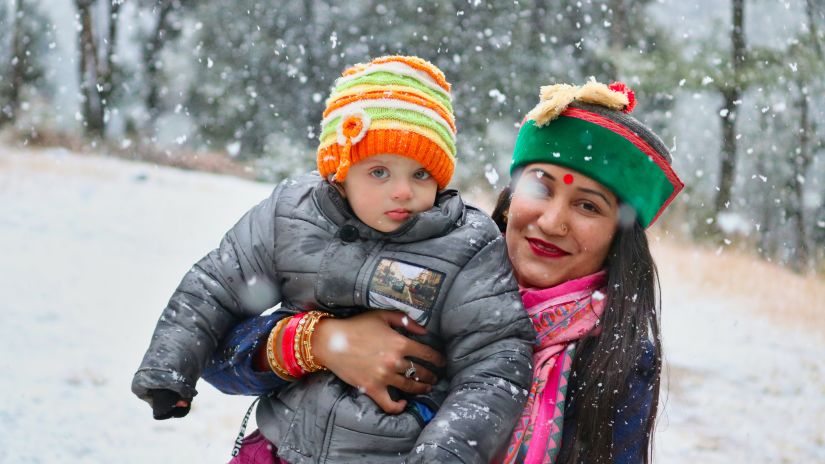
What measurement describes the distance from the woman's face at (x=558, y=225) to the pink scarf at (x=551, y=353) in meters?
0.06

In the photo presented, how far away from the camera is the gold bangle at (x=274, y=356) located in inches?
84.7

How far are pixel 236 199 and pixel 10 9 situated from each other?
9.85 metres

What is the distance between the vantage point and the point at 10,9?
698 inches

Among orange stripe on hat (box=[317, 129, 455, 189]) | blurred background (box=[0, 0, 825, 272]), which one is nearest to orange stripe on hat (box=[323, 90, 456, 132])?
orange stripe on hat (box=[317, 129, 455, 189])

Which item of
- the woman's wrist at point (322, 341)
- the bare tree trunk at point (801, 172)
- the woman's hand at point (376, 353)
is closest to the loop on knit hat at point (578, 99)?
the woman's hand at point (376, 353)

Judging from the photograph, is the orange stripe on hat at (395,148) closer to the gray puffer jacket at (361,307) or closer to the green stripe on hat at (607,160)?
the gray puffer jacket at (361,307)

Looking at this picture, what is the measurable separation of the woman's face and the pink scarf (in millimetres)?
59

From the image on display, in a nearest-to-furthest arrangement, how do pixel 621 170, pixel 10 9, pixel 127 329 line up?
pixel 621 170, pixel 127 329, pixel 10 9

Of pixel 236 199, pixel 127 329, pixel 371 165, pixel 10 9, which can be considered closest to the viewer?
pixel 371 165

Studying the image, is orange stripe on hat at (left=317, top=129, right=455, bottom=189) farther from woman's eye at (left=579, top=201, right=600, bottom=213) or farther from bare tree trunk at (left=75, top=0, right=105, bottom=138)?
bare tree trunk at (left=75, top=0, right=105, bottom=138)

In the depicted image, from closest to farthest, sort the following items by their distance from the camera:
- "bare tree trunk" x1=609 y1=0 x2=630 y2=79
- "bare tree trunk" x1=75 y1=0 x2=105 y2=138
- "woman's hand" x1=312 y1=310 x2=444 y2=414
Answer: "woman's hand" x1=312 y1=310 x2=444 y2=414 < "bare tree trunk" x1=609 y1=0 x2=630 y2=79 < "bare tree trunk" x1=75 y1=0 x2=105 y2=138

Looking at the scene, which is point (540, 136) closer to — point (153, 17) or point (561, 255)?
point (561, 255)

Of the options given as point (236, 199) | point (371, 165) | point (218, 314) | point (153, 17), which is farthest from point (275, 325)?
point (153, 17)

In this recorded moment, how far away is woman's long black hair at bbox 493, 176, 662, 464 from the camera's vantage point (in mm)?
2117
